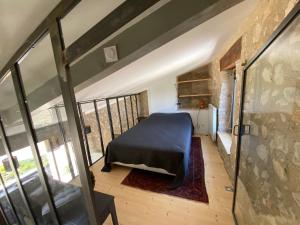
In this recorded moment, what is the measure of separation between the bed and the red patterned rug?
0.14 metres

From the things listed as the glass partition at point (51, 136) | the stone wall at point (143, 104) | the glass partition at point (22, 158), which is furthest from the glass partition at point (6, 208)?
the stone wall at point (143, 104)

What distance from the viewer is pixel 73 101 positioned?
28.1 inches

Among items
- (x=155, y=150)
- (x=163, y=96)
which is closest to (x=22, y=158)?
(x=155, y=150)

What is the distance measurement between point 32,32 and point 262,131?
164cm

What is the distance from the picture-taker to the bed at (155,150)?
2297mm

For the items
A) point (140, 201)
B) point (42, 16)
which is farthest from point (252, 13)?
point (140, 201)

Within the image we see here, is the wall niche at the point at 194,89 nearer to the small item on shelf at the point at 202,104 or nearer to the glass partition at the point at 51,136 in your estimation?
the small item on shelf at the point at 202,104

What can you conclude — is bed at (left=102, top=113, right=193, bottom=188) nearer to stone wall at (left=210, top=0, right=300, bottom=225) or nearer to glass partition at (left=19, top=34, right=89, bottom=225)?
stone wall at (left=210, top=0, right=300, bottom=225)

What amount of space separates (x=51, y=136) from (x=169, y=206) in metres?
1.70

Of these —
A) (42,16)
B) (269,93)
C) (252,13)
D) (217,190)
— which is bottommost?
(217,190)

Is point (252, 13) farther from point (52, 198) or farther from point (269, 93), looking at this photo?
point (52, 198)

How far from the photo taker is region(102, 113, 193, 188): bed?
2.30 meters

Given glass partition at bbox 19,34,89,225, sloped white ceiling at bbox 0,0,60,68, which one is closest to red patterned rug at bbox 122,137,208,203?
glass partition at bbox 19,34,89,225

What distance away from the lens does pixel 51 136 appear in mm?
1307
